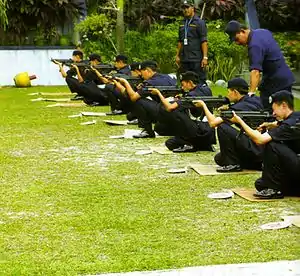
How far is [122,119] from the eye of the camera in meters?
12.5

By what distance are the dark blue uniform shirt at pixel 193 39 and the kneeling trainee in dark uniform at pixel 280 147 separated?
18.8ft

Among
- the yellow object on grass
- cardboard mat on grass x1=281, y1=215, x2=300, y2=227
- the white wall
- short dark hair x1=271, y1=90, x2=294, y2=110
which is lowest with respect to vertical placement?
the yellow object on grass

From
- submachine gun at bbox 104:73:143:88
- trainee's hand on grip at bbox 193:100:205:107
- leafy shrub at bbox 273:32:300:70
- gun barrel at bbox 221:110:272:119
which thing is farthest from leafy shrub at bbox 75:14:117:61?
gun barrel at bbox 221:110:272:119

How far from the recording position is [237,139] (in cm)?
770

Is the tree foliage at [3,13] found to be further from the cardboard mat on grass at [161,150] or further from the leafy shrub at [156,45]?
the cardboard mat on grass at [161,150]

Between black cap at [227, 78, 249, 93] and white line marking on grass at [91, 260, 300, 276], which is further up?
black cap at [227, 78, 249, 93]

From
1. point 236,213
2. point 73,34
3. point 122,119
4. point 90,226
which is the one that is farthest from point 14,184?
point 73,34

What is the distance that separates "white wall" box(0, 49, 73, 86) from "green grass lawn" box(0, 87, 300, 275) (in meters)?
10.8

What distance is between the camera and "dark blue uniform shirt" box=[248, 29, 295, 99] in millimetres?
8258

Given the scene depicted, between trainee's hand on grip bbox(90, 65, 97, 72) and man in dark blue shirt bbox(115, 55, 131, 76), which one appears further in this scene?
trainee's hand on grip bbox(90, 65, 97, 72)

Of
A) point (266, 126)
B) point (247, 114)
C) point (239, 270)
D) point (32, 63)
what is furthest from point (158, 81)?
point (32, 63)

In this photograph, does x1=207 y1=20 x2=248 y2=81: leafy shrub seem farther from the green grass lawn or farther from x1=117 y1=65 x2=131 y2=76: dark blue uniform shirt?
the green grass lawn

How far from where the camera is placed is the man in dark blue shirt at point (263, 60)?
816 cm

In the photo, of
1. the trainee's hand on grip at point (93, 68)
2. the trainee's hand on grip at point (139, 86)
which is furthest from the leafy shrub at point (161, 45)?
the trainee's hand on grip at point (139, 86)
